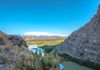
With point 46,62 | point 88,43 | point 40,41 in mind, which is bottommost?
point 40,41

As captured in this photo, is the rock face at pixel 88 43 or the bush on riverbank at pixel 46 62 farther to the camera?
the rock face at pixel 88 43

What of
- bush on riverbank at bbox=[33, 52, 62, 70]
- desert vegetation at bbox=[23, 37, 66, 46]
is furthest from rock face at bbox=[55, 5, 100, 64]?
bush on riverbank at bbox=[33, 52, 62, 70]

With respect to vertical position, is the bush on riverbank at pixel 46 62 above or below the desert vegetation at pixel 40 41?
above

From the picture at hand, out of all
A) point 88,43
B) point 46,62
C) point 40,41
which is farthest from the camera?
point 40,41

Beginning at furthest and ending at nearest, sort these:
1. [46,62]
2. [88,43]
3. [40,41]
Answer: [40,41] → [88,43] → [46,62]

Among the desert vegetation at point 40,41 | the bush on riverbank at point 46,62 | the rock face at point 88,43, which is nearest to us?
the bush on riverbank at point 46,62

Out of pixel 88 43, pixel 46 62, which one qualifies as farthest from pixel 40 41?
pixel 46 62

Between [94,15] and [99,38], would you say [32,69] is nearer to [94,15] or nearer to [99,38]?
[99,38]

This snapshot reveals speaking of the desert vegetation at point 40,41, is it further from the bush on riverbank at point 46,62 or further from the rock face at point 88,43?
the bush on riverbank at point 46,62

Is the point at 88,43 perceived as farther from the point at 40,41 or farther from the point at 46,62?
the point at 46,62

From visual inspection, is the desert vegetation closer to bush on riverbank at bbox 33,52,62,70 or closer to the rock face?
the rock face

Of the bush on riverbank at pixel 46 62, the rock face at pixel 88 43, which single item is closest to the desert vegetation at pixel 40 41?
the rock face at pixel 88 43
